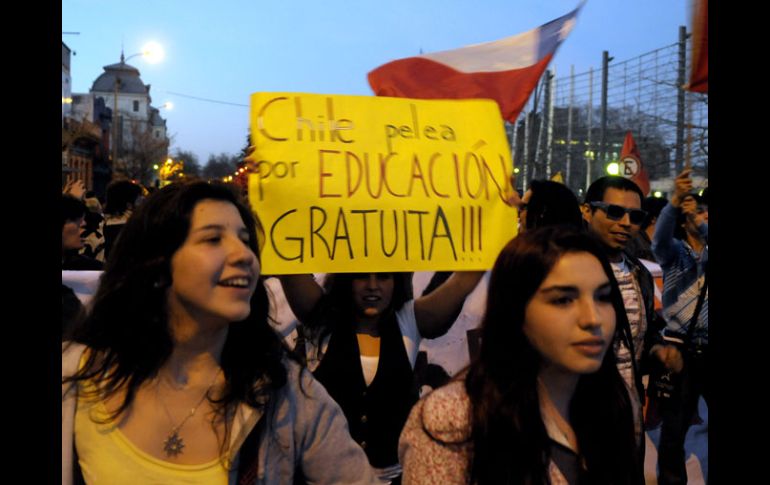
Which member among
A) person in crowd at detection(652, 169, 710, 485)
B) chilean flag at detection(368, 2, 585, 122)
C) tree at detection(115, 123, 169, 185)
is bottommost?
person in crowd at detection(652, 169, 710, 485)

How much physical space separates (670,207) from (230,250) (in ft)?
12.2

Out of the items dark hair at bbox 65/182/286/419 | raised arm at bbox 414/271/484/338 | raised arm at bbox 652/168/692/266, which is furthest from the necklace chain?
raised arm at bbox 652/168/692/266

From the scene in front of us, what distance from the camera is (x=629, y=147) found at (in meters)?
16.0

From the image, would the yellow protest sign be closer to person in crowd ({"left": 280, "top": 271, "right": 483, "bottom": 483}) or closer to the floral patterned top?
person in crowd ({"left": 280, "top": 271, "right": 483, "bottom": 483})

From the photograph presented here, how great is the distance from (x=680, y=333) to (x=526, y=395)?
3439 mm

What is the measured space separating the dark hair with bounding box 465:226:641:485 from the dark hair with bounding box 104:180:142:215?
16.2 feet

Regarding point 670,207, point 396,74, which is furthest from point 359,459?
point 670,207

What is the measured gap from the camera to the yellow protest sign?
3568 mm

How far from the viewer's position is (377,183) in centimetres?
374

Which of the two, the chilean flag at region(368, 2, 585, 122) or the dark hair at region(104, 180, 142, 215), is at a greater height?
the chilean flag at region(368, 2, 585, 122)
